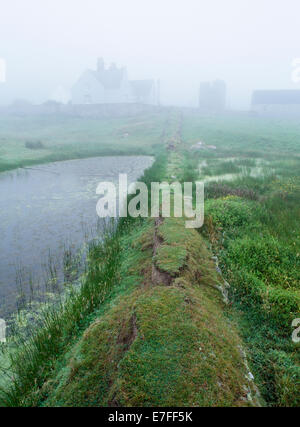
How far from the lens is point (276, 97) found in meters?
72.5

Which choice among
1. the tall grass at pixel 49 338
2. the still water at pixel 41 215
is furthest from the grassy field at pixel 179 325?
the still water at pixel 41 215

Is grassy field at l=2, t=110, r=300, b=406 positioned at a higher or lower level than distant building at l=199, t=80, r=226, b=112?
lower

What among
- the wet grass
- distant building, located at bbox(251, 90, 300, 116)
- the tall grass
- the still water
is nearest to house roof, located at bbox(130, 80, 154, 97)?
distant building, located at bbox(251, 90, 300, 116)

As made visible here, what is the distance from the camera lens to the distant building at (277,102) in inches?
2704

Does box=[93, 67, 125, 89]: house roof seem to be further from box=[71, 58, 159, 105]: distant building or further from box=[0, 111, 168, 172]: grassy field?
box=[0, 111, 168, 172]: grassy field

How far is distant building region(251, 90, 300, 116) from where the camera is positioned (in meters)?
68.7

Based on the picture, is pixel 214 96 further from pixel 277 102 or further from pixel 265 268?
pixel 265 268

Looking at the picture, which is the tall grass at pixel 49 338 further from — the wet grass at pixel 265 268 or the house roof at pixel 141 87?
the house roof at pixel 141 87

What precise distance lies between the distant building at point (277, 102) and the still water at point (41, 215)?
198 feet

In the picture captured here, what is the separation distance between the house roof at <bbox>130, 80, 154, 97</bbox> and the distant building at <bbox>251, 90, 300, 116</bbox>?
90.2ft

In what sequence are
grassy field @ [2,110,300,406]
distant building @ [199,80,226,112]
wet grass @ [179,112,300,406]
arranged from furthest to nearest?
1. distant building @ [199,80,226,112]
2. wet grass @ [179,112,300,406]
3. grassy field @ [2,110,300,406]

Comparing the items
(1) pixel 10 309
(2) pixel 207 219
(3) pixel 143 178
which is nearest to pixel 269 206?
(2) pixel 207 219

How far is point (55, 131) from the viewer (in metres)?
43.6

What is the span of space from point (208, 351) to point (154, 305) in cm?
84
